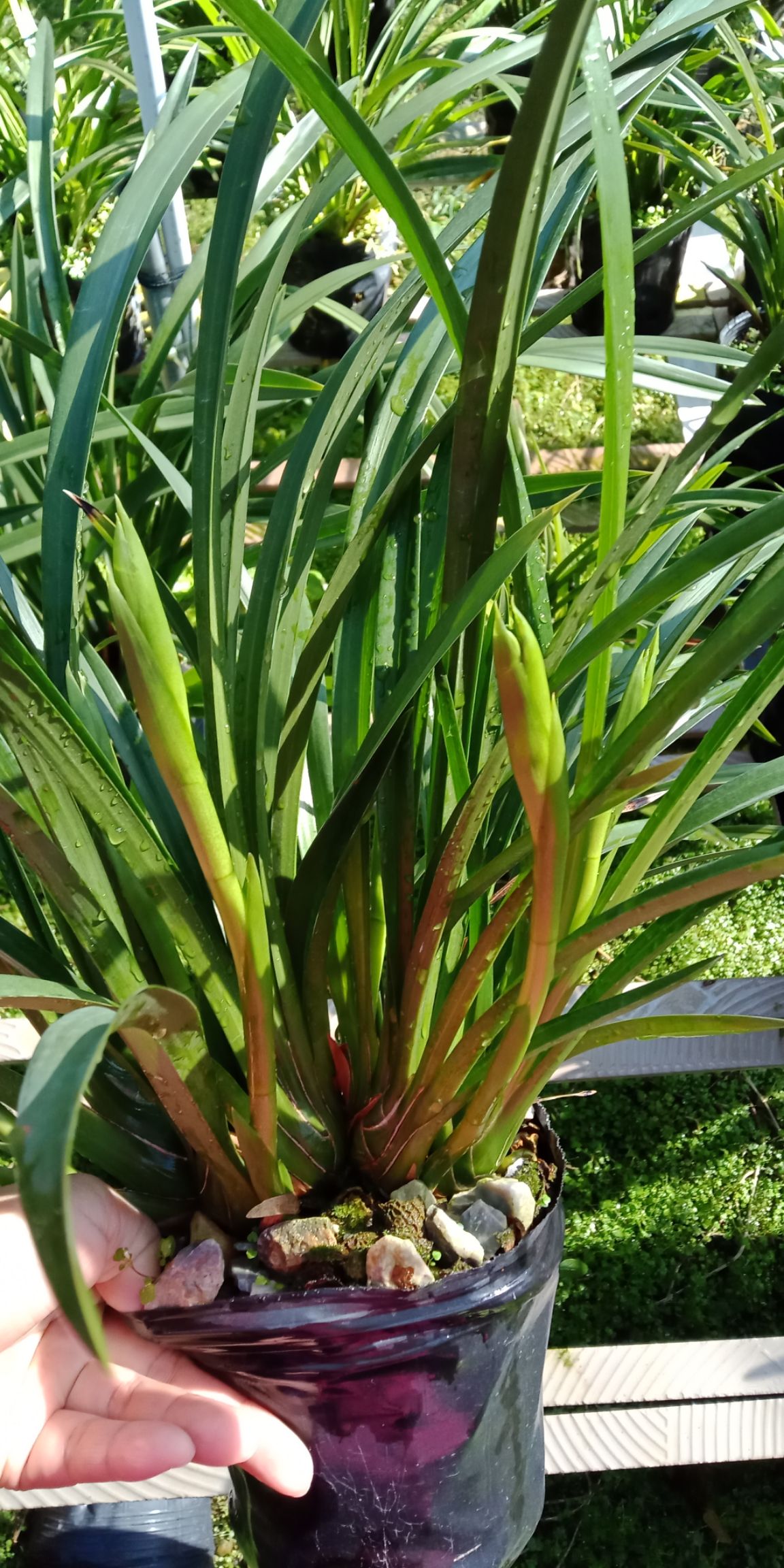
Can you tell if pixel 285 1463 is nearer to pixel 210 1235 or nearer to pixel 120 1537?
pixel 210 1235

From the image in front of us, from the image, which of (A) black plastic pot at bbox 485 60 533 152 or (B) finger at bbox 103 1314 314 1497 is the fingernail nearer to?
(B) finger at bbox 103 1314 314 1497

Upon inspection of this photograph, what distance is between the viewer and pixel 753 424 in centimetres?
136

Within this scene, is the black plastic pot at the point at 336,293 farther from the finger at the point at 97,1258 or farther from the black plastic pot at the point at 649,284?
the finger at the point at 97,1258

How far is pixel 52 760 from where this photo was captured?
405 mm

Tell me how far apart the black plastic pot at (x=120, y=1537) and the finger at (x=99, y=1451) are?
0.33 m

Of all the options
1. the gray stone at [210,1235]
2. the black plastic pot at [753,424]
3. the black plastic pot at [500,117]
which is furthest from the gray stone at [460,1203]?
the black plastic pot at [500,117]

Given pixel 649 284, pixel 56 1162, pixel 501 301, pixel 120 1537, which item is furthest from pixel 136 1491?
pixel 649 284

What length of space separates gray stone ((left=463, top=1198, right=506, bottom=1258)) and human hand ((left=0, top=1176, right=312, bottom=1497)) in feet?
0.42

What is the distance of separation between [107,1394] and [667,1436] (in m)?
0.46

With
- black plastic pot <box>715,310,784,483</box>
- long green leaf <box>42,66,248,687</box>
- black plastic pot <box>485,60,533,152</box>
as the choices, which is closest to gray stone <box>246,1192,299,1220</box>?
long green leaf <box>42,66,248,687</box>

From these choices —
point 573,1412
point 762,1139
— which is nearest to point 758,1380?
point 573,1412

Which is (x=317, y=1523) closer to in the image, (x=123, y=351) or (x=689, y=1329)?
(x=689, y=1329)

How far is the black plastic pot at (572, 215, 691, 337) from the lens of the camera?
157 centimetres

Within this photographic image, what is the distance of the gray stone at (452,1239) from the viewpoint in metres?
0.52
